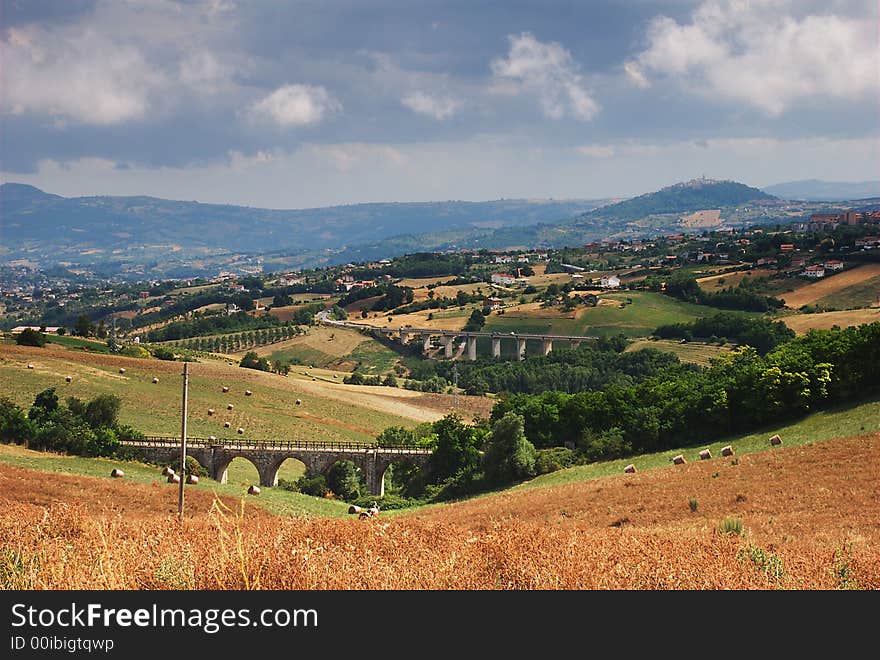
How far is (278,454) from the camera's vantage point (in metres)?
58.0

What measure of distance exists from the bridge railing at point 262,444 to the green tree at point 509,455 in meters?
13.8

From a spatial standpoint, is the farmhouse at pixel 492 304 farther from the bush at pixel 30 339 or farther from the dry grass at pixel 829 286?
the bush at pixel 30 339

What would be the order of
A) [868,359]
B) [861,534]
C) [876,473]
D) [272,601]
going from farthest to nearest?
[868,359]
[876,473]
[861,534]
[272,601]

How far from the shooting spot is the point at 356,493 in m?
56.7

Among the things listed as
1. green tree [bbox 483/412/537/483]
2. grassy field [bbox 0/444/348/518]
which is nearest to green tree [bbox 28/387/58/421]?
grassy field [bbox 0/444/348/518]

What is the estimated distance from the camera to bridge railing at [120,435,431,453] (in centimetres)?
5419

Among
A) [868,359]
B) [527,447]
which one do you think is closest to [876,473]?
[868,359]

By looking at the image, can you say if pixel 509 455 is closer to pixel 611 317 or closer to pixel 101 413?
pixel 101 413

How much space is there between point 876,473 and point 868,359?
58.1ft

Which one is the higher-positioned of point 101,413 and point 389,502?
point 101,413

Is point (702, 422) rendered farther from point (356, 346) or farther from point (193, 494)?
point (356, 346)

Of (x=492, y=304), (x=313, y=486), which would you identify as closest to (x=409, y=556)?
(x=313, y=486)

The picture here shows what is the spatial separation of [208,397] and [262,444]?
20435mm

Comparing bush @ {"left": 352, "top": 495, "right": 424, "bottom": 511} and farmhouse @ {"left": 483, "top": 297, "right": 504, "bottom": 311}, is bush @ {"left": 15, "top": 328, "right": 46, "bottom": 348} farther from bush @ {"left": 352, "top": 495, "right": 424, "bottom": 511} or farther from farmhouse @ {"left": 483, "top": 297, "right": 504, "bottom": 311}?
farmhouse @ {"left": 483, "top": 297, "right": 504, "bottom": 311}
